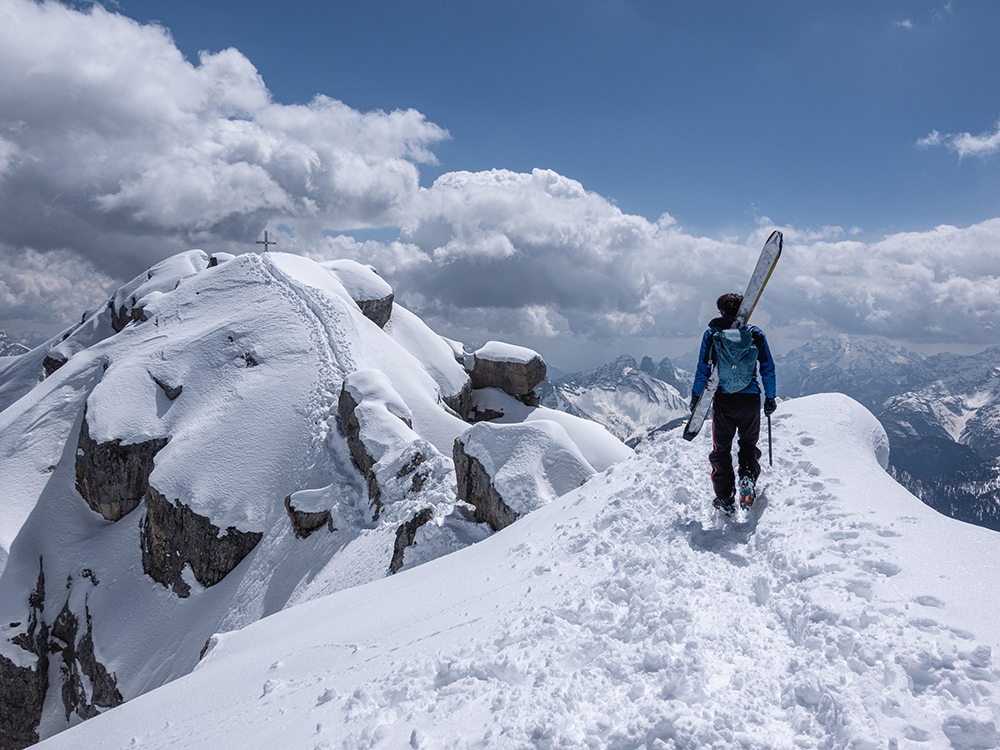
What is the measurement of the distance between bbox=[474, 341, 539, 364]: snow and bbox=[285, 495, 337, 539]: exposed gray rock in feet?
90.9

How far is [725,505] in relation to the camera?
7441 mm

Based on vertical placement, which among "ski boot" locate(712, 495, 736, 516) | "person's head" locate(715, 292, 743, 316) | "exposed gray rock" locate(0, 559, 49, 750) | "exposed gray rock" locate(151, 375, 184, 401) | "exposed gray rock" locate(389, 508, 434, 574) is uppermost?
"person's head" locate(715, 292, 743, 316)

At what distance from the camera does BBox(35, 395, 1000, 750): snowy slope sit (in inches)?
149

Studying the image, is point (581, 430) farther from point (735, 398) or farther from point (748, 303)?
point (735, 398)

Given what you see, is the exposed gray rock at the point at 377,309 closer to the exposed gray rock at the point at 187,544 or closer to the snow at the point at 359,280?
the snow at the point at 359,280

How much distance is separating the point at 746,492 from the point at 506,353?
42311mm

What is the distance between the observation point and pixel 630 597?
5742mm

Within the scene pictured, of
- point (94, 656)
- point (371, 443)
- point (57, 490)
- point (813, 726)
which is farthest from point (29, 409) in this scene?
point (813, 726)

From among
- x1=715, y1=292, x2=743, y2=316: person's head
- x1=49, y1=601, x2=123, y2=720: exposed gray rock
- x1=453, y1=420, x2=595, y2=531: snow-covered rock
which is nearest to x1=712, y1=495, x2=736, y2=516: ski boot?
x1=715, y1=292, x2=743, y2=316: person's head

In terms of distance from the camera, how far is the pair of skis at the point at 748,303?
8145 mm

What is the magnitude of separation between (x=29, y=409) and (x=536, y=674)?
47.6 m

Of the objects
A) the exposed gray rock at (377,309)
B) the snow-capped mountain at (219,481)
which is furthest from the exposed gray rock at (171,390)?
the exposed gray rock at (377,309)

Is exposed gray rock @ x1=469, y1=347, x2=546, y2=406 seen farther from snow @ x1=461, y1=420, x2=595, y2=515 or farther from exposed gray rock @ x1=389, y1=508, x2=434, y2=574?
exposed gray rock @ x1=389, y1=508, x2=434, y2=574

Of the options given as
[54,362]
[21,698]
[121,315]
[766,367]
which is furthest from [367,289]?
[766,367]
